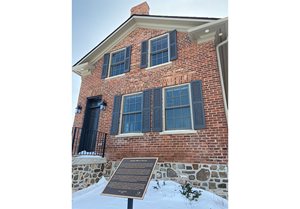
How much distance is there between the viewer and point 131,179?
10.1ft

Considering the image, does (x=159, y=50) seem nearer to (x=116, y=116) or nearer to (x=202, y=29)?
(x=202, y=29)

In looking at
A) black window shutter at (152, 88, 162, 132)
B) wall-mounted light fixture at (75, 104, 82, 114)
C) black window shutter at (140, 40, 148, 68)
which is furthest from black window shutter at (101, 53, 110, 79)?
black window shutter at (152, 88, 162, 132)

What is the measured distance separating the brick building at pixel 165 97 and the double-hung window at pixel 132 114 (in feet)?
0.11

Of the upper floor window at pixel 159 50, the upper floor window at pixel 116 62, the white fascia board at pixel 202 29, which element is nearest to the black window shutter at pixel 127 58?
the upper floor window at pixel 116 62

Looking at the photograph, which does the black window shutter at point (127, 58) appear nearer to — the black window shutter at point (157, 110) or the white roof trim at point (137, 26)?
the white roof trim at point (137, 26)

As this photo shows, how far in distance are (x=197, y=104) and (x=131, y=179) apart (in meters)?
3.08

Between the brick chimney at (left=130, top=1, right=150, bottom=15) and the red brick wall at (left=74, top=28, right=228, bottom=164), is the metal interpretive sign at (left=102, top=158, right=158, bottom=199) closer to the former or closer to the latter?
the red brick wall at (left=74, top=28, right=228, bottom=164)

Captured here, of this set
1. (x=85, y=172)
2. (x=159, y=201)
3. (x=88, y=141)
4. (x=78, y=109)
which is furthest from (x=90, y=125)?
(x=159, y=201)
